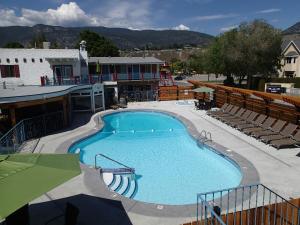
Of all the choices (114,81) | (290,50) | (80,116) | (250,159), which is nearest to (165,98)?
(114,81)

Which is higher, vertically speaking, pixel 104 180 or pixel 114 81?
pixel 114 81

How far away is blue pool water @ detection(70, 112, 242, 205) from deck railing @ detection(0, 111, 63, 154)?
9.62 ft

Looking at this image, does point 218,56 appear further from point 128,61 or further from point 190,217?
point 190,217

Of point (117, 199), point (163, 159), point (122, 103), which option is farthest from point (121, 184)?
point (122, 103)

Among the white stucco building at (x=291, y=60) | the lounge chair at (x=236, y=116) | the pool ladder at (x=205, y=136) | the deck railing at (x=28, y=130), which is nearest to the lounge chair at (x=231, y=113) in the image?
the lounge chair at (x=236, y=116)

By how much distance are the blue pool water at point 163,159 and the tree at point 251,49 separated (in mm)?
17963

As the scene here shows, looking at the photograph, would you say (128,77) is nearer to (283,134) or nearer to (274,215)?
(283,134)

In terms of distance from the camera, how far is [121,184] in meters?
11.4

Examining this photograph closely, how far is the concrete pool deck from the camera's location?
8.17m

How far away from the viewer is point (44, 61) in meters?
26.9

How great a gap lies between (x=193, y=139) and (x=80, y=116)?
1148 centimetres

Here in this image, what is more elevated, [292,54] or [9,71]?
[292,54]

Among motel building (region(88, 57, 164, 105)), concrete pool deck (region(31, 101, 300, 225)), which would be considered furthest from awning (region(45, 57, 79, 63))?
concrete pool deck (region(31, 101, 300, 225))

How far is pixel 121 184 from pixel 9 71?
20.8 metres
